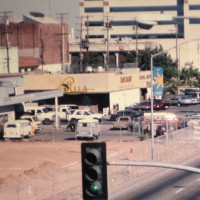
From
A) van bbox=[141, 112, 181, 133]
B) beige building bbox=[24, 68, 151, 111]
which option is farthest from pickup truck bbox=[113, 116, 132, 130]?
beige building bbox=[24, 68, 151, 111]

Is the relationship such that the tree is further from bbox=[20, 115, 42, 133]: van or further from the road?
the road

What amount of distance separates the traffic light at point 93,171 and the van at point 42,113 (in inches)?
2137

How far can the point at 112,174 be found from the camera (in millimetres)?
38219

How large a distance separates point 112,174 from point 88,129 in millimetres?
18500

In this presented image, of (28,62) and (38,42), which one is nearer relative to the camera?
(28,62)

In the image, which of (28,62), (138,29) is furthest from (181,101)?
(138,29)

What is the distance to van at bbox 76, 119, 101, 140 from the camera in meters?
56.4

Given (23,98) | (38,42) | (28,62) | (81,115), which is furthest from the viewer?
(38,42)

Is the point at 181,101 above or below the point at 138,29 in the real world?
below

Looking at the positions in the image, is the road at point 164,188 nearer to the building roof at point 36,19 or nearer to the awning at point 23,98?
the awning at point 23,98

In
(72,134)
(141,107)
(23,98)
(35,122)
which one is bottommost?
(72,134)

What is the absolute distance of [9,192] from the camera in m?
32.7

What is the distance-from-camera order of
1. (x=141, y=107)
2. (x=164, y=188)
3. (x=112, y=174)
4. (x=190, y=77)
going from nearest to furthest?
1. (x=164, y=188)
2. (x=112, y=174)
3. (x=141, y=107)
4. (x=190, y=77)

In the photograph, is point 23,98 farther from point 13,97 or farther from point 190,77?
point 190,77
